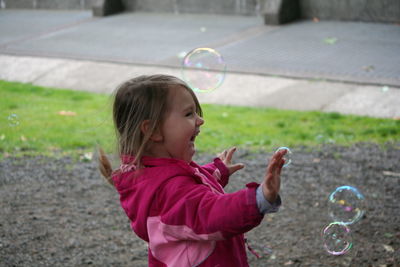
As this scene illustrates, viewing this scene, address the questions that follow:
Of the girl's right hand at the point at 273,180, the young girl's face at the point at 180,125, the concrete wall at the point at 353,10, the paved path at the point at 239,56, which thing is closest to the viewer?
the girl's right hand at the point at 273,180

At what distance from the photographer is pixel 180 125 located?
2.18m

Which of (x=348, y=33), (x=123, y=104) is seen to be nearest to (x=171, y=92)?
(x=123, y=104)

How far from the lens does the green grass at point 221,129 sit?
6.13 m

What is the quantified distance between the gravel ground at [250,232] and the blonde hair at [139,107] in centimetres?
181

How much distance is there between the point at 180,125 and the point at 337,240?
152 cm

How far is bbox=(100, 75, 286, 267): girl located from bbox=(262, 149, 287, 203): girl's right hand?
0.19m

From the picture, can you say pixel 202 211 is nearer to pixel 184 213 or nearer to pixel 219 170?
pixel 184 213

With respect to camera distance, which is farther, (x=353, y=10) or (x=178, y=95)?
(x=353, y=10)

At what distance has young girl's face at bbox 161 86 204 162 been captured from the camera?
85.7 inches

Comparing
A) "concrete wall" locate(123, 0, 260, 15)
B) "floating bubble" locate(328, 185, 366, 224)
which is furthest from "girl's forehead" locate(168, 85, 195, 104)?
"concrete wall" locate(123, 0, 260, 15)

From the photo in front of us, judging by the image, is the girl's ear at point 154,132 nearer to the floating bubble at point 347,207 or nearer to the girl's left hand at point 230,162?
the girl's left hand at point 230,162

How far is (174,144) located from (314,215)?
2.52m

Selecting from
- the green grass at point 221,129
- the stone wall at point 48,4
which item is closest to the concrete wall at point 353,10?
the green grass at point 221,129

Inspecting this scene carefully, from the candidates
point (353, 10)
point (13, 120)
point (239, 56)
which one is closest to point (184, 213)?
point (13, 120)
